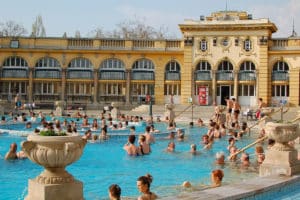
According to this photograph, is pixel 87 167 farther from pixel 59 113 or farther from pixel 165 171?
pixel 59 113

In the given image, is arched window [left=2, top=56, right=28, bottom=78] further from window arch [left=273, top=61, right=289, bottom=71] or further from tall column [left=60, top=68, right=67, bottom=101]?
window arch [left=273, top=61, right=289, bottom=71]

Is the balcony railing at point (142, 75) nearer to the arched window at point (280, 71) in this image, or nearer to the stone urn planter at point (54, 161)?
the arched window at point (280, 71)

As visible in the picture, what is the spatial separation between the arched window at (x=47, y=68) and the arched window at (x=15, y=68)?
1.21 metres

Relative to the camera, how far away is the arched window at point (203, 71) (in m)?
50.7

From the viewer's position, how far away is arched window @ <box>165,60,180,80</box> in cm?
5178

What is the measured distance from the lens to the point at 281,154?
12211mm

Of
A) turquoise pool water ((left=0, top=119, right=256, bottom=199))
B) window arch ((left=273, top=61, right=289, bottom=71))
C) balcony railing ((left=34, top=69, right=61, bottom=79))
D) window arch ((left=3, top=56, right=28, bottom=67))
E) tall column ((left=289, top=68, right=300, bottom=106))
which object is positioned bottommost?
turquoise pool water ((left=0, top=119, right=256, bottom=199))

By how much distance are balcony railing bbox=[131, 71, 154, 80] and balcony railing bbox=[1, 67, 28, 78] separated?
10878 mm

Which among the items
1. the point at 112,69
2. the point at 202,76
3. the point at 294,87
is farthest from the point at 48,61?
the point at 294,87

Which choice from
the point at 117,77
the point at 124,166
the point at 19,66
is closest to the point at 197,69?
the point at 117,77

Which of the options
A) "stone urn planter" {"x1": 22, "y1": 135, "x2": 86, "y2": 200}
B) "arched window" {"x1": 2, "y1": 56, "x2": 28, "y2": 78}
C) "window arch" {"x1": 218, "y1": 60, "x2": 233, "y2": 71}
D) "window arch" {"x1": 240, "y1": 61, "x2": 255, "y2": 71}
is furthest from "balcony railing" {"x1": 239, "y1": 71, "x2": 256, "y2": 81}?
"stone urn planter" {"x1": 22, "y1": 135, "x2": 86, "y2": 200}

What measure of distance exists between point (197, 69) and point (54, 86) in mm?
14535

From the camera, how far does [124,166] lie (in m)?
17.2

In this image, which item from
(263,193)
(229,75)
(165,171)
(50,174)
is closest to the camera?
(50,174)
